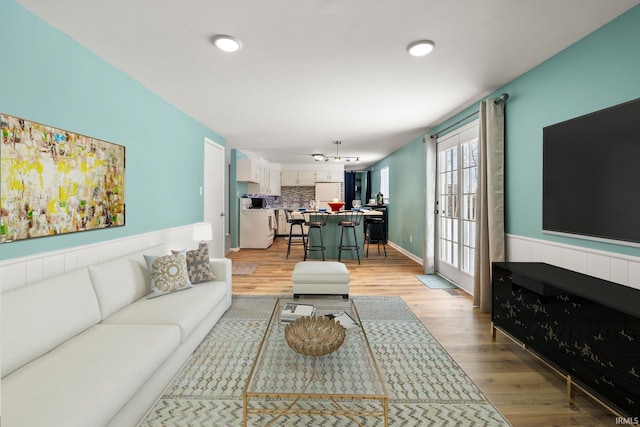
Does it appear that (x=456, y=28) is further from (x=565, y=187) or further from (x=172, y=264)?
(x=172, y=264)

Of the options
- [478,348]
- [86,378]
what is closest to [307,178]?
Result: [478,348]

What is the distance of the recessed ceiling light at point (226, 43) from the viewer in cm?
229

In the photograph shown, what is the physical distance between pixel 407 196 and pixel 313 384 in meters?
5.45

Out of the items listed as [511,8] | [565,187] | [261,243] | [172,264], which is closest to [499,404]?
[565,187]

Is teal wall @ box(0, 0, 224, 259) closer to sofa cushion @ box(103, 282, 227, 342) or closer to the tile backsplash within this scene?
sofa cushion @ box(103, 282, 227, 342)

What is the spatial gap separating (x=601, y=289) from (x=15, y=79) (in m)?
3.85

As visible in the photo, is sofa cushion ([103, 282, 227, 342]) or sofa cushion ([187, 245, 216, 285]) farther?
sofa cushion ([187, 245, 216, 285])

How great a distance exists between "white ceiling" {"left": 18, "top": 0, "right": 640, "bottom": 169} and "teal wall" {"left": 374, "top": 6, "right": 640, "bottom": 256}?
10 cm

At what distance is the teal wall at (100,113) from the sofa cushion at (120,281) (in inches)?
12.6

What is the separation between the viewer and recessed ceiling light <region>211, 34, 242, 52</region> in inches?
90.0

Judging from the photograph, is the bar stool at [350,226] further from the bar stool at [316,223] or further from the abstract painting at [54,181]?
the abstract painting at [54,181]

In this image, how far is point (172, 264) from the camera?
2.77 meters

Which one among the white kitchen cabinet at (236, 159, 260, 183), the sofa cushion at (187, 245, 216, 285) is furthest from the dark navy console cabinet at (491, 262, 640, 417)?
the white kitchen cabinet at (236, 159, 260, 183)

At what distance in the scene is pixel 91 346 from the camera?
1.73 metres
